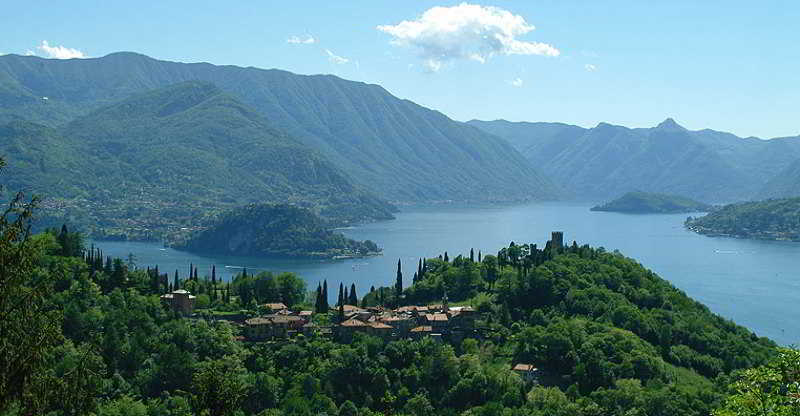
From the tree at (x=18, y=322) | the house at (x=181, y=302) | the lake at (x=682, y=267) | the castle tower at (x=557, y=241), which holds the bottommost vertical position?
the lake at (x=682, y=267)

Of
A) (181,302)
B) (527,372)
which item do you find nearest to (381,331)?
(527,372)

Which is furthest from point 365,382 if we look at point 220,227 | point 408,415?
point 220,227

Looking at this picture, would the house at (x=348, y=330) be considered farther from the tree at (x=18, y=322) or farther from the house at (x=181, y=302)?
the tree at (x=18, y=322)

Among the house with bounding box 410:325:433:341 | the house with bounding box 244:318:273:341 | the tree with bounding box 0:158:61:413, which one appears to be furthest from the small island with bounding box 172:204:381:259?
the tree with bounding box 0:158:61:413

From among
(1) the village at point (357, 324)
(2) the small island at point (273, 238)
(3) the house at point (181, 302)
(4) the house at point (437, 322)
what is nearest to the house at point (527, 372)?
(1) the village at point (357, 324)

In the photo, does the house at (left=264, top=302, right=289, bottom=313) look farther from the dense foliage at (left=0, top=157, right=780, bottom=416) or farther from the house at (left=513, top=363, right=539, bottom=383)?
the house at (left=513, top=363, right=539, bottom=383)

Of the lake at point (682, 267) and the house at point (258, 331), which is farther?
the lake at point (682, 267)
